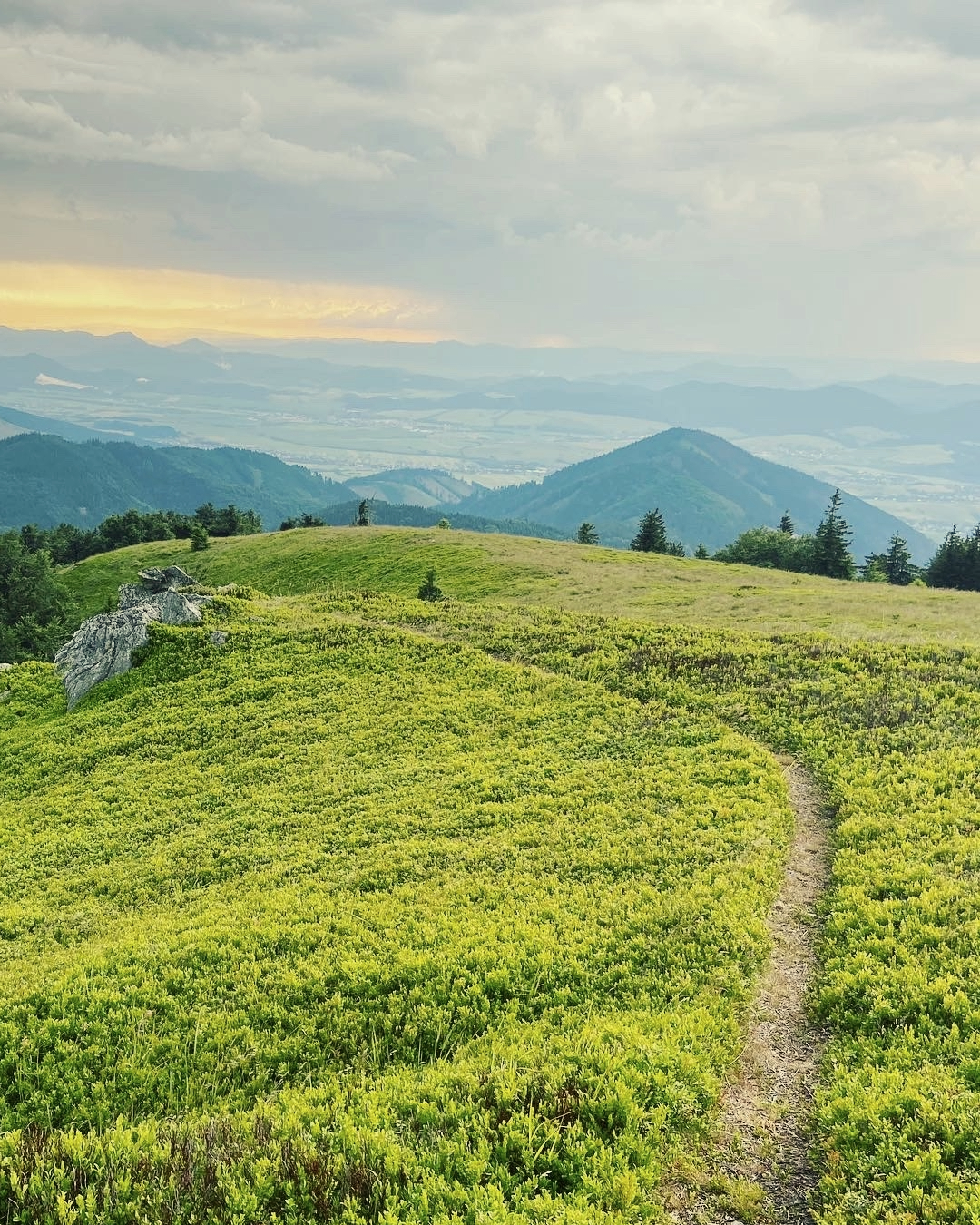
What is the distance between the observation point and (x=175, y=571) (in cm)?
5241

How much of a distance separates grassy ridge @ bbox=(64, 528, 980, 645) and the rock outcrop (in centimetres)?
2183

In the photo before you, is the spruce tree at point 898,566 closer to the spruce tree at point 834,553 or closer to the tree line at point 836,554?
the tree line at point 836,554

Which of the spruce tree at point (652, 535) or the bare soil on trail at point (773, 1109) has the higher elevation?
the spruce tree at point (652, 535)

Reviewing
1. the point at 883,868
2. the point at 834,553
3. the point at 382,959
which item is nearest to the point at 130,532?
the point at 834,553

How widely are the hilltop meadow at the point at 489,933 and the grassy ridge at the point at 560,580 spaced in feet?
16.1

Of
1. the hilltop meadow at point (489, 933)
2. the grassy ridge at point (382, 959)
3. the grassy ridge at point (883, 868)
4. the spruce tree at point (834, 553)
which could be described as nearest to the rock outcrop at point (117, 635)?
the hilltop meadow at point (489, 933)

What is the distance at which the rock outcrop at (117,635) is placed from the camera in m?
39.1

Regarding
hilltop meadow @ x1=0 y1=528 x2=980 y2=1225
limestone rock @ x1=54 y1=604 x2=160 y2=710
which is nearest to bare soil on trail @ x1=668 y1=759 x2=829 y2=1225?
hilltop meadow @ x1=0 y1=528 x2=980 y2=1225

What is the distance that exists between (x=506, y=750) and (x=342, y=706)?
32.8ft

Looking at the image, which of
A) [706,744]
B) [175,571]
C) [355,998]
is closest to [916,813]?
[706,744]

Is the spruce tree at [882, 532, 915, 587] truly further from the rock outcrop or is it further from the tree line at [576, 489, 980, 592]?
the rock outcrop

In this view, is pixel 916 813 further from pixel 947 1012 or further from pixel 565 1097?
pixel 565 1097

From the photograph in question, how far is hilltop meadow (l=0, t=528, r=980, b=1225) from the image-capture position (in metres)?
8.80

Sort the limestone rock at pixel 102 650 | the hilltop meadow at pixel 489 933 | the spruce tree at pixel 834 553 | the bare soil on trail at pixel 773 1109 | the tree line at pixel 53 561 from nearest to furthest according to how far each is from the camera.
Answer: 1. the bare soil on trail at pixel 773 1109
2. the hilltop meadow at pixel 489 933
3. the limestone rock at pixel 102 650
4. the tree line at pixel 53 561
5. the spruce tree at pixel 834 553
